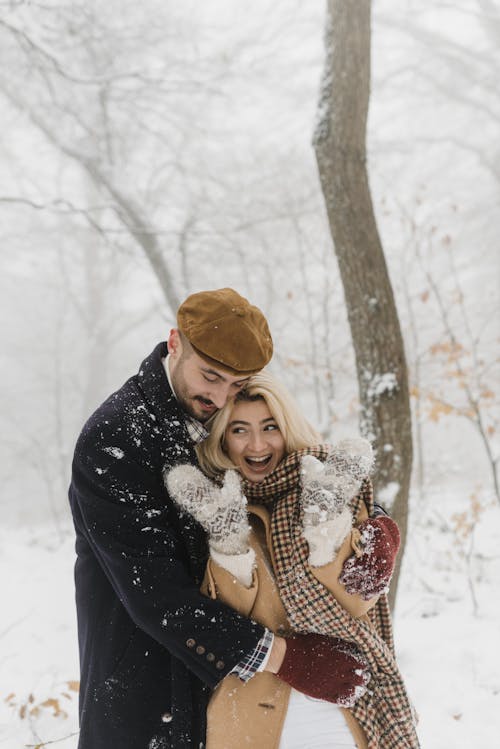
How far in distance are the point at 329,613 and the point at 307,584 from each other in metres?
0.11

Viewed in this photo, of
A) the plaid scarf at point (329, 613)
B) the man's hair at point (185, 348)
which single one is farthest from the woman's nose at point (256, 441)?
the man's hair at point (185, 348)

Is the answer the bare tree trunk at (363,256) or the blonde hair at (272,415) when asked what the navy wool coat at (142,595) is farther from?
the bare tree trunk at (363,256)

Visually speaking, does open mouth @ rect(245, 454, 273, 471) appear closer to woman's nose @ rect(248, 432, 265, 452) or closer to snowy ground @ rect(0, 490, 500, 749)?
woman's nose @ rect(248, 432, 265, 452)

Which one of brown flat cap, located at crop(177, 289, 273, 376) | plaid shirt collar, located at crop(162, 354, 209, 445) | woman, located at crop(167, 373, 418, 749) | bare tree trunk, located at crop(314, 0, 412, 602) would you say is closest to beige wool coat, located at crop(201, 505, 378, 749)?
woman, located at crop(167, 373, 418, 749)

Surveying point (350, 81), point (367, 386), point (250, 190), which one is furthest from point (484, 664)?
point (250, 190)

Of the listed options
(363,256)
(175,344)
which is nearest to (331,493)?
(175,344)

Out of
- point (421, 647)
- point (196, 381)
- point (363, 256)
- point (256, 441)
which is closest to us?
point (196, 381)

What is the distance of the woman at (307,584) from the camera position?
1639 mm

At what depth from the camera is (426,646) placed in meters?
3.90

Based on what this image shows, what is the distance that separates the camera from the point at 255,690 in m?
1.65

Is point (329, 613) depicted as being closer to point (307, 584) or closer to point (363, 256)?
point (307, 584)

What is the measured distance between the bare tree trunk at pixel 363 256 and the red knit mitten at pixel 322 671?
1.49 m

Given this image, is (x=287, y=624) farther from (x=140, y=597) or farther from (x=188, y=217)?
(x=188, y=217)

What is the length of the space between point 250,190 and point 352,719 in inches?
355
